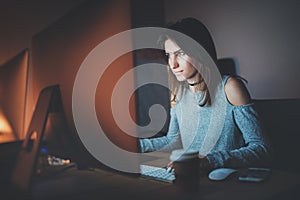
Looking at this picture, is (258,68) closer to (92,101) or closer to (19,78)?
(92,101)

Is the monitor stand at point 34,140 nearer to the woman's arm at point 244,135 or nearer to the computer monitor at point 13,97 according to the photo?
the computer monitor at point 13,97

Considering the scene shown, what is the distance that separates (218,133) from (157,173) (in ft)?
1.07

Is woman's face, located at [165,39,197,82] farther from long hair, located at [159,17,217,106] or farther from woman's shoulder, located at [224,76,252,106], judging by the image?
woman's shoulder, located at [224,76,252,106]

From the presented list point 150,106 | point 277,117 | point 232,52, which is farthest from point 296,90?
point 150,106

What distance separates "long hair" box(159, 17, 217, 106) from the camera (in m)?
1.03

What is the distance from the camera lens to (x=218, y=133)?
1.04 m

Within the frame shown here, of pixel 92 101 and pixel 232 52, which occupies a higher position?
pixel 232 52

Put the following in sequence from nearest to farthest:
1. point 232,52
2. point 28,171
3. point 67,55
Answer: point 28,171
point 67,55
point 232,52

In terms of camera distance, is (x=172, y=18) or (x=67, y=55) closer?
(x=67, y=55)

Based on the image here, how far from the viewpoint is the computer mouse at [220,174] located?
75 cm

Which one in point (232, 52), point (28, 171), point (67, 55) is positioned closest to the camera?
point (28, 171)

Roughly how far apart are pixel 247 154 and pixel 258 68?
0.32 meters

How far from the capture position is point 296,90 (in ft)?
3.21

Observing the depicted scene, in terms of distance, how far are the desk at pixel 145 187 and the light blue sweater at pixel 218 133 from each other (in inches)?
4.3
